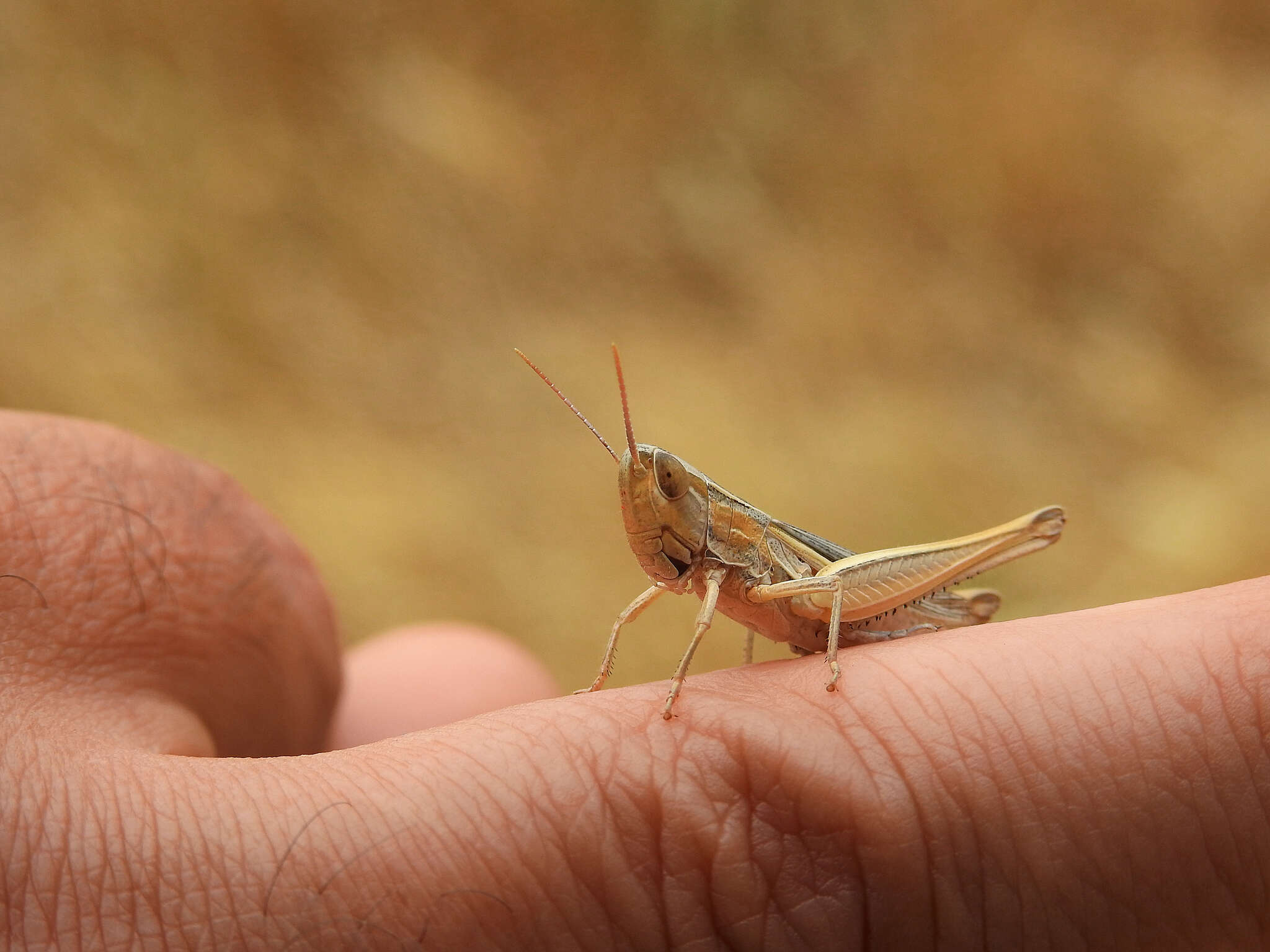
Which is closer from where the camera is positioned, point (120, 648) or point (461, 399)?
point (120, 648)

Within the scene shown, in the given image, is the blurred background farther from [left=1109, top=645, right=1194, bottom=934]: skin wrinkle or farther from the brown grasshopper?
[left=1109, top=645, right=1194, bottom=934]: skin wrinkle

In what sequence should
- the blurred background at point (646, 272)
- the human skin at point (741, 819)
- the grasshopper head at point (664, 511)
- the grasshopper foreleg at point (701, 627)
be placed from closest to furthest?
the human skin at point (741, 819) < the grasshopper foreleg at point (701, 627) < the grasshopper head at point (664, 511) < the blurred background at point (646, 272)

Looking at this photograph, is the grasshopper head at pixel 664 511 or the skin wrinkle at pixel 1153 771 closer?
the skin wrinkle at pixel 1153 771

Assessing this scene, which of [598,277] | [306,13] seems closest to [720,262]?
[598,277]

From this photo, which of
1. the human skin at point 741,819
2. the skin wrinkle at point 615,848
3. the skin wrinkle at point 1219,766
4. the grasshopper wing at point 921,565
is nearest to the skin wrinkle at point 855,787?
the human skin at point 741,819

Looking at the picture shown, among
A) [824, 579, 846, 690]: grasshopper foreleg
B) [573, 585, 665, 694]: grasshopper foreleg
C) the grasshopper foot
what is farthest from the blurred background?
the grasshopper foot

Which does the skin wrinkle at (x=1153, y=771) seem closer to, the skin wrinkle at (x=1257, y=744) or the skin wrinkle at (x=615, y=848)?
the skin wrinkle at (x=1257, y=744)

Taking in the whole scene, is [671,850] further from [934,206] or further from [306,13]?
[306,13]
